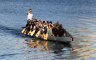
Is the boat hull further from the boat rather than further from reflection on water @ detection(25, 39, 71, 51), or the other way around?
reflection on water @ detection(25, 39, 71, 51)

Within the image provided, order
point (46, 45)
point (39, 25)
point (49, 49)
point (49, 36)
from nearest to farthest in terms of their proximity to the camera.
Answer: point (49, 49), point (46, 45), point (49, 36), point (39, 25)

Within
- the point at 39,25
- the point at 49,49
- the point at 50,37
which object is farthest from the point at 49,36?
the point at 49,49

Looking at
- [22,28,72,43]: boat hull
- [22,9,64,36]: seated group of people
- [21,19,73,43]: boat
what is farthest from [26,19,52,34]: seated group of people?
[22,28,72,43]: boat hull

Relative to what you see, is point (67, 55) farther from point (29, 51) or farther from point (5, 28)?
point (5, 28)

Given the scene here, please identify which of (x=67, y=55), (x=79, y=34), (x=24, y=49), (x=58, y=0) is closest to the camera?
(x=67, y=55)

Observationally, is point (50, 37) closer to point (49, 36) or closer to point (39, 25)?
point (49, 36)

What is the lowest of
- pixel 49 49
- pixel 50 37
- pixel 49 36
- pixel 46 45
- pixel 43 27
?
pixel 49 49

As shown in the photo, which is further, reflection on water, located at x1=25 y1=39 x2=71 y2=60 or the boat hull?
the boat hull

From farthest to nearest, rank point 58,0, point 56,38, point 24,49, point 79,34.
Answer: point 58,0
point 79,34
point 56,38
point 24,49

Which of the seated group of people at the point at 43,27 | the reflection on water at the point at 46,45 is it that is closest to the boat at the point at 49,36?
the seated group of people at the point at 43,27

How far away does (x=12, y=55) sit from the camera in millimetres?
38156

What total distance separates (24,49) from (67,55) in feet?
17.3

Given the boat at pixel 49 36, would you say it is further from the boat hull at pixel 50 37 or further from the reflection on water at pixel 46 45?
the reflection on water at pixel 46 45

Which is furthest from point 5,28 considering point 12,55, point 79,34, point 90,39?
point 12,55
